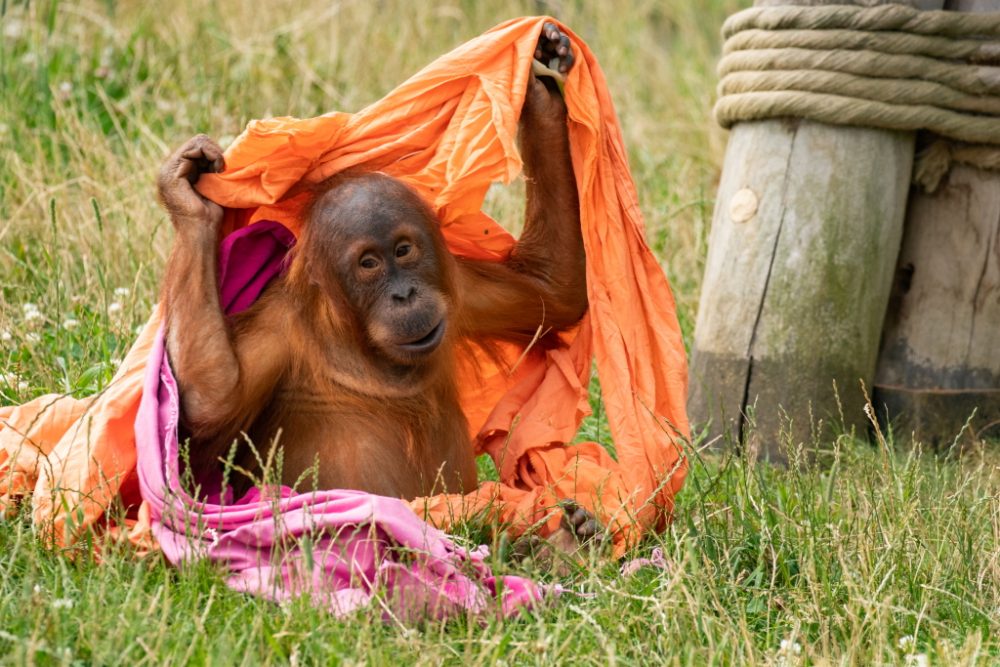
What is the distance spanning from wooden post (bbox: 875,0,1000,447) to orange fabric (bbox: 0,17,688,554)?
0.92 meters

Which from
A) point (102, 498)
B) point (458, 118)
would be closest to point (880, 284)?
point (458, 118)

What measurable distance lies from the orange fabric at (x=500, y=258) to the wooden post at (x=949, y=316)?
92 centimetres

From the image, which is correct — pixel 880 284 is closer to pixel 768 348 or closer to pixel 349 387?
pixel 768 348

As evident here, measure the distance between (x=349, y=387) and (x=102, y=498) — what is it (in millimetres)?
620

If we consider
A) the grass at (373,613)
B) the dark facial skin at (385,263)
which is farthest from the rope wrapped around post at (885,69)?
the dark facial skin at (385,263)

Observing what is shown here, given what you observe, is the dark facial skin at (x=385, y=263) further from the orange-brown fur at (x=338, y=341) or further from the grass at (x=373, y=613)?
the grass at (x=373, y=613)

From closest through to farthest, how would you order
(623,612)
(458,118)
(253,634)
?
(253,634) → (623,612) → (458,118)

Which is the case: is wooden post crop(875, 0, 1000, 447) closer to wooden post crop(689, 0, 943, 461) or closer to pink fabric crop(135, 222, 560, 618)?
wooden post crop(689, 0, 943, 461)

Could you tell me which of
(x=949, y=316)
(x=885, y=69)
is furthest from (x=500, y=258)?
(x=949, y=316)

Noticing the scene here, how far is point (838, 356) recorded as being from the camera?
3.71 metres

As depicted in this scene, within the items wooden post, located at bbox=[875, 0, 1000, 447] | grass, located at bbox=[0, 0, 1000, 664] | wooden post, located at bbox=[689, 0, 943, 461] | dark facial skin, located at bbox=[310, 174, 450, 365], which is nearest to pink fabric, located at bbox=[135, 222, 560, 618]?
grass, located at bbox=[0, 0, 1000, 664]

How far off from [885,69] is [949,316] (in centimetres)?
77

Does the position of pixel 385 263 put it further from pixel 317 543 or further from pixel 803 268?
pixel 803 268

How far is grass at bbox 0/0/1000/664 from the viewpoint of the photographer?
92.1 inches
